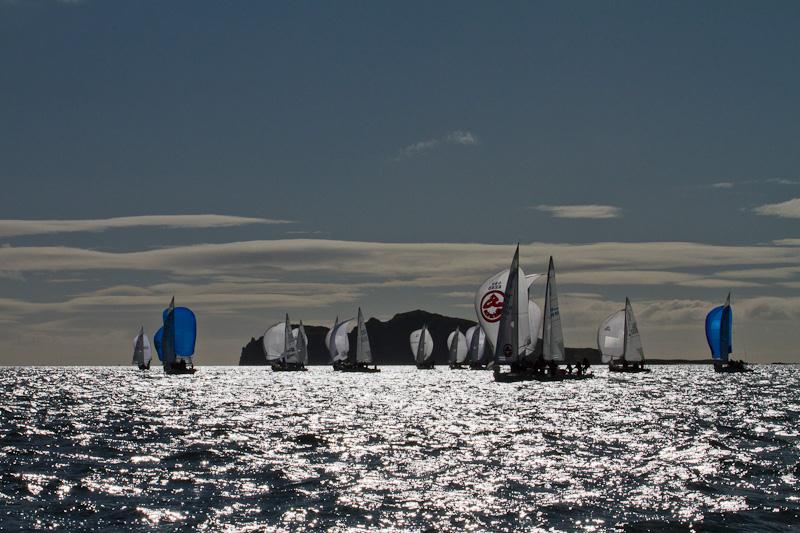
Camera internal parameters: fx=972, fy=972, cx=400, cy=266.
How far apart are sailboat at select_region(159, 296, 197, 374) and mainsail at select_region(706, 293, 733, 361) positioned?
5980 cm

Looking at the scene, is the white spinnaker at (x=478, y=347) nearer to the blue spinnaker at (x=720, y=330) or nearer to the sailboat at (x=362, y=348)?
the sailboat at (x=362, y=348)

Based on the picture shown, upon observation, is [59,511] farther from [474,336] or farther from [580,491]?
[474,336]

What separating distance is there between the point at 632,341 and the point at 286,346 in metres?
53.2

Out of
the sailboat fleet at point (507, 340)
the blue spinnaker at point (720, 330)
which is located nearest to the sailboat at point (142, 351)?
the sailboat fleet at point (507, 340)

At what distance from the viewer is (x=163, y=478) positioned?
2534cm

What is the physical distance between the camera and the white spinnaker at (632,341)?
4668 inches

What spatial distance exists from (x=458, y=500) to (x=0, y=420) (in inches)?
1334

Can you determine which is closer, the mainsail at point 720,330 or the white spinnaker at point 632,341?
the mainsail at point 720,330

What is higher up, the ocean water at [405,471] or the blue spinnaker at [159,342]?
the blue spinnaker at [159,342]

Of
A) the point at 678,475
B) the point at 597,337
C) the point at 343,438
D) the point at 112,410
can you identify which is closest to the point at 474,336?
the point at 597,337

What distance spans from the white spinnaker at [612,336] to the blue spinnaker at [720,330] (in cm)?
1122

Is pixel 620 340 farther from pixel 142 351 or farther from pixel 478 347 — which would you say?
pixel 142 351

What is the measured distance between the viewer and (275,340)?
152250 millimetres

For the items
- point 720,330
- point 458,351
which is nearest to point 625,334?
point 720,330
